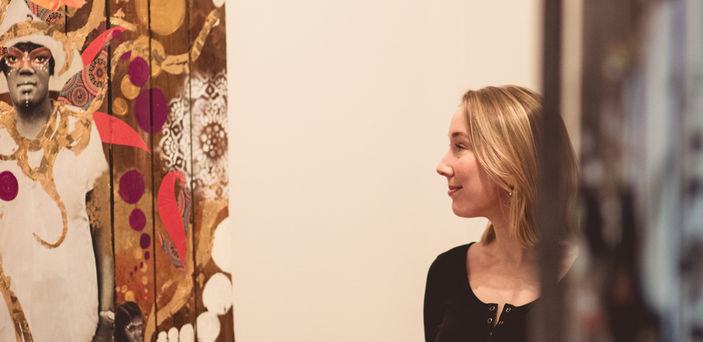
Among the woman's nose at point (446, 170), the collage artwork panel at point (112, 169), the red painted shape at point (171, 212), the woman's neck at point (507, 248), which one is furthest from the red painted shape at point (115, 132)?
the woman's neck at point (507, 248)

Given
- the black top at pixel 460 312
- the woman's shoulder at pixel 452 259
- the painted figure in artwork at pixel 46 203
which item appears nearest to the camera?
the black top at pixel 460 312

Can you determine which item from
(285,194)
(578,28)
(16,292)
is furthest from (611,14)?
(16,292)

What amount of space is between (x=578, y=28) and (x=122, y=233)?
64.1 inches

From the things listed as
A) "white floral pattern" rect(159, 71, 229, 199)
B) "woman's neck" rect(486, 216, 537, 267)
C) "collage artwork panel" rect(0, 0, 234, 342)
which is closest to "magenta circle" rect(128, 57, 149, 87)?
"collage artwork panel" rect(0, 0, 234, 342)

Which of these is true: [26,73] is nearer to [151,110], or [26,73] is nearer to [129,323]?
[151,110]

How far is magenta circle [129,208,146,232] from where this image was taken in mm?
1639

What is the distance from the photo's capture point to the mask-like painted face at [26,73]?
5.30 feet

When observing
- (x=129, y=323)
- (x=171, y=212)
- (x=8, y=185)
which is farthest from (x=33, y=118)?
(x=129, y=323)

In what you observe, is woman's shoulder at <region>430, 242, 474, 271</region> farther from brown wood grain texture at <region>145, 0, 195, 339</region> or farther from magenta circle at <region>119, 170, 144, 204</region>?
magenta circle at <region>119, 170, 144, 204</region>

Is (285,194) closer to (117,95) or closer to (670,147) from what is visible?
(117,95)

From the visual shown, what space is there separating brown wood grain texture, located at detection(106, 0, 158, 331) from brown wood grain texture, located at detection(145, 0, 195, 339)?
25mm

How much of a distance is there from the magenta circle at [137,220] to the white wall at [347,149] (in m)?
0.26

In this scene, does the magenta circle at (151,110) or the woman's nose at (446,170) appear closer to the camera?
the woman's nose at (446,170)

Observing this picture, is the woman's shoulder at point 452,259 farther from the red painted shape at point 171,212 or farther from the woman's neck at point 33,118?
the woman's neck at point 33,118
